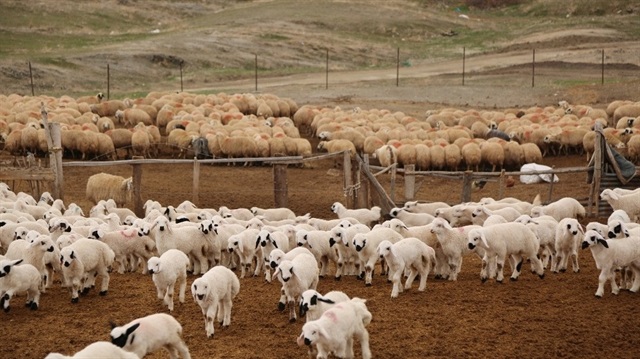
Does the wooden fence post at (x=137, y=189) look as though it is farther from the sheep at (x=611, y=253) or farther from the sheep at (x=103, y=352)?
the sheep at (x=103, y=352)

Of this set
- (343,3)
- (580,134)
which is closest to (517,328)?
(580,134)

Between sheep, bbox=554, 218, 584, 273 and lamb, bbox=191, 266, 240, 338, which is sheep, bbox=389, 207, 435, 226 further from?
lamb, bbox=191, 266, 240, 338

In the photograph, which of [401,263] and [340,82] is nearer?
[401,263]

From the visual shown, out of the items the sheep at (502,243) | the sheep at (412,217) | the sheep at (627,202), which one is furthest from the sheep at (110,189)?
the sheep at (627,202)

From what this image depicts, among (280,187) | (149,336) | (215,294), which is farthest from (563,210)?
(149,336)

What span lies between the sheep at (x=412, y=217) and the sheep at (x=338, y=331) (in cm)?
855

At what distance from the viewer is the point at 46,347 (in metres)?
12.5

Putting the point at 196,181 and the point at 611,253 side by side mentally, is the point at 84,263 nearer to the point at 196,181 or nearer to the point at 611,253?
the point at 611,253

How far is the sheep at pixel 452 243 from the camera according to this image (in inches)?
624

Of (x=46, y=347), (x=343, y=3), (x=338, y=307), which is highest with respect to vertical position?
(x=343, y=3)

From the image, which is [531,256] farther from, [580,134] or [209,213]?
[580,134]

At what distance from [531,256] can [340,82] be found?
40.3 metres

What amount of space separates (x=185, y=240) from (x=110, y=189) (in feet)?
28.7

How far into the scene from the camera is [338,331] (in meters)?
11.0
